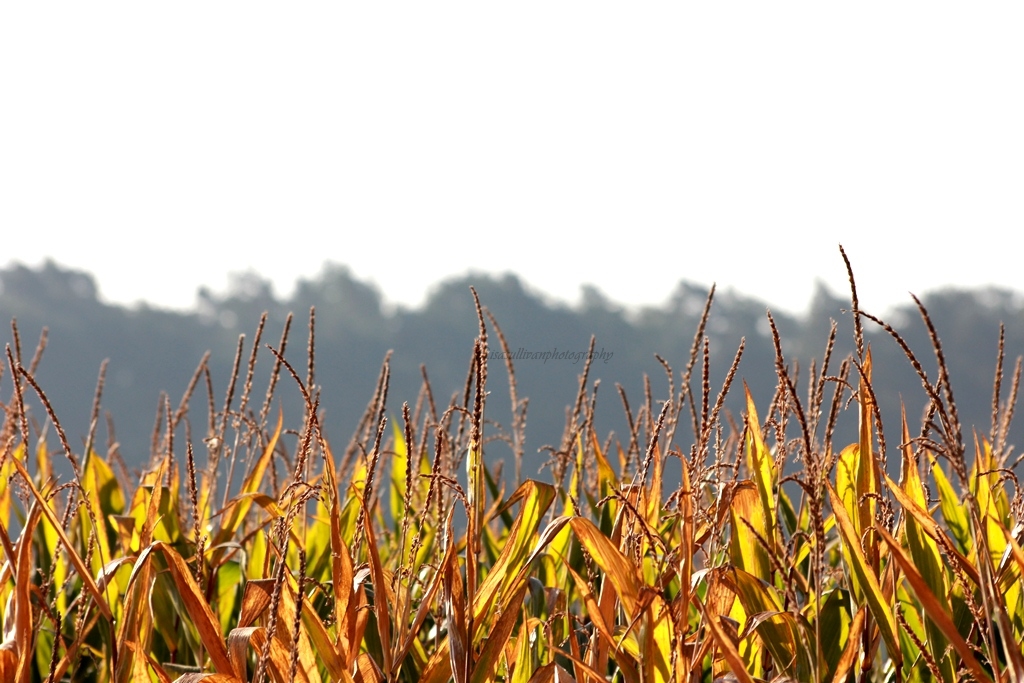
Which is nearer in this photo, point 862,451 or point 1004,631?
point 1004,631

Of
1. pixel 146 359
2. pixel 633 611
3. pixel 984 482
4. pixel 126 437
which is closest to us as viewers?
pixel 633 611

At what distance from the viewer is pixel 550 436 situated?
39.5m

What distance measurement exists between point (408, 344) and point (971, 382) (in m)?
29.1

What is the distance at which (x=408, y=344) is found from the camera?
51375 millimetres

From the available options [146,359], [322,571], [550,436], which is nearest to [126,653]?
[322,571]

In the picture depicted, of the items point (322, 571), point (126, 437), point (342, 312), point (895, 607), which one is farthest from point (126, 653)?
point (342, 312)

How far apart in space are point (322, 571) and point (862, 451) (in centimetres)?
101

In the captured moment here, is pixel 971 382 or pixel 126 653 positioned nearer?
pixel 126 653

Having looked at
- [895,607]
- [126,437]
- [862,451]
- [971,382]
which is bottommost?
[126,437]

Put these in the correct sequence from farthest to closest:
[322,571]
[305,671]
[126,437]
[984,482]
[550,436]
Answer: [126,437] < [550,436] < [322,571] < [984,482] < [305,671]

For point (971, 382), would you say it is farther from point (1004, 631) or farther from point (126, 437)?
point (1004, 631)

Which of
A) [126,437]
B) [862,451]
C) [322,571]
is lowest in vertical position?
[126,437]

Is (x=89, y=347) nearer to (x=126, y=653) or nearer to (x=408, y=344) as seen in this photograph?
(x=408, y=344)

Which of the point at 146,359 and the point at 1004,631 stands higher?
the point at 1004,631
